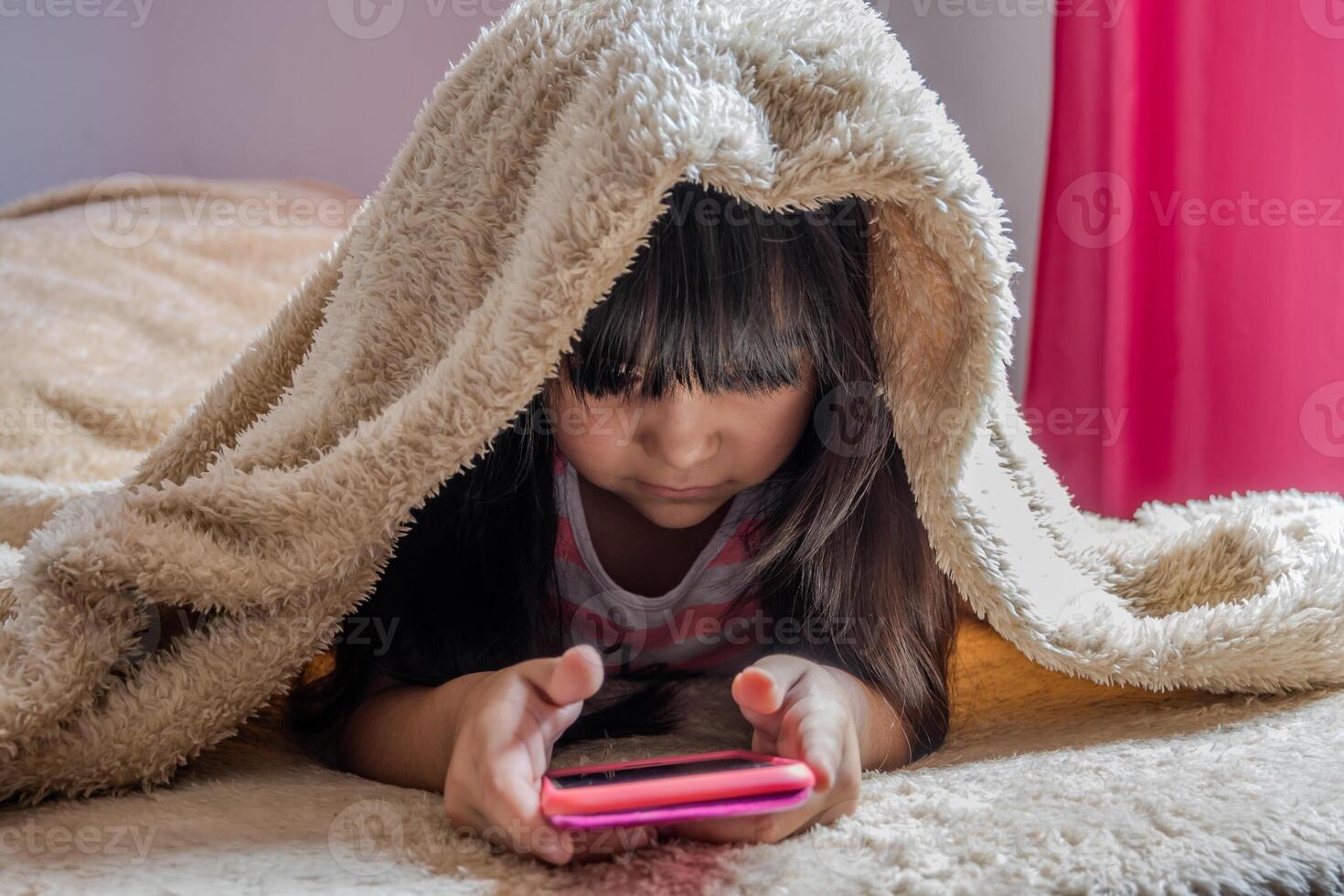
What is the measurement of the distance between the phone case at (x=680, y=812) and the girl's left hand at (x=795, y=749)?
4 cm

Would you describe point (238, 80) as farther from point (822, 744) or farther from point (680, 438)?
point (822, 744)

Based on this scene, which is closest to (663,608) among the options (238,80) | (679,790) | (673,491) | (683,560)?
(683,560)

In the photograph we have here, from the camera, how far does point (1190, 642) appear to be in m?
0.71

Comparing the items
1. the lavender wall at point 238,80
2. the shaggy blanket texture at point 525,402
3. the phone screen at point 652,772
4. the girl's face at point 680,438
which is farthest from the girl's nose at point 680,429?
the lavender wall at point 238,80

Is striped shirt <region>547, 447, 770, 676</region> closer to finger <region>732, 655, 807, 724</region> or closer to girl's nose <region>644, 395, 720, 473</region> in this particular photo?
girl's nose <region>644, 395, 720, 473</region>

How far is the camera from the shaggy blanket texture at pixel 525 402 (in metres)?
0.55

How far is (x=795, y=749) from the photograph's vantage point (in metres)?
0.54

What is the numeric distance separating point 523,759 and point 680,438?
24cm

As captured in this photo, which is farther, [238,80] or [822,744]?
[238,80]

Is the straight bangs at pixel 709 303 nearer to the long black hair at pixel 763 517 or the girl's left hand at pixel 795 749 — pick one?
the long black hair at pixel 763 517

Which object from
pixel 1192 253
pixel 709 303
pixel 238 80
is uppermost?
pixel 238 80

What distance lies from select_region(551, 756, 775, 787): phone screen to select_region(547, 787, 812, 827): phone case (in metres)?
0.02

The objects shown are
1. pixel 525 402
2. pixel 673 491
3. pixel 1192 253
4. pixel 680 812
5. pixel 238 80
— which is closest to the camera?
pixel 680 812

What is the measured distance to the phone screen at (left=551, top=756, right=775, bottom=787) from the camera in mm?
477
